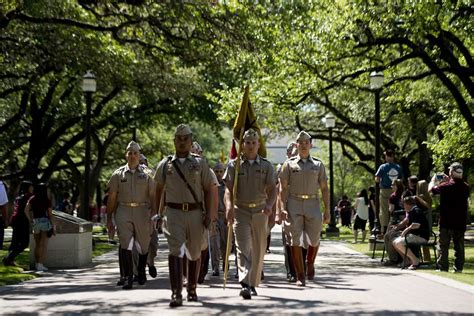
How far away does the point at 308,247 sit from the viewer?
13.1 m

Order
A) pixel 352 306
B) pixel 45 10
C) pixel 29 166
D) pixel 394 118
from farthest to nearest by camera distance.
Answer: pixel 394 118 < pixel 29 166 < pixel 45 10 < pixel 352 306

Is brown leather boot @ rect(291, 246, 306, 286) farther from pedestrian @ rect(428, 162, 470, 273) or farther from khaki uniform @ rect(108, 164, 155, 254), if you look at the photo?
pedestrian @ rect(428, 162, 470, 273)

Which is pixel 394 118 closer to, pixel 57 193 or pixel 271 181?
pixel 271 181

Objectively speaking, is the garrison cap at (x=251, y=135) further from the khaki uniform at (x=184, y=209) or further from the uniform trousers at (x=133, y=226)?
the uniform trousers at (x=133, y=226)

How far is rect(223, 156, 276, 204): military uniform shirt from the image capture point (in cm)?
1113

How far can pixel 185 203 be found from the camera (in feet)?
34.5

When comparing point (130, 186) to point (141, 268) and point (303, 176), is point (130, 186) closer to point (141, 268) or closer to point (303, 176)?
point (141, 268)

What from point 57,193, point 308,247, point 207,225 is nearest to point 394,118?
point 308,247

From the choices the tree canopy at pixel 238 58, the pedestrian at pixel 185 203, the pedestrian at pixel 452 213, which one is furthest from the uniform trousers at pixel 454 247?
the pedestrian at pixel 185 203

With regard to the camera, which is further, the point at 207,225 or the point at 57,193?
the point at 57,193

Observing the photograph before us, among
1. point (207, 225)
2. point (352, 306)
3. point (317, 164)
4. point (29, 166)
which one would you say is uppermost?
point (29, 166)

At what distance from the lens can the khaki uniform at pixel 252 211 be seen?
11.1 metres

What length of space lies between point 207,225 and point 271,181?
1078 mm

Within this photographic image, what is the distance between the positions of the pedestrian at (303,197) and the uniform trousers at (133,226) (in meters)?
1.98
